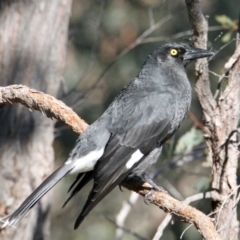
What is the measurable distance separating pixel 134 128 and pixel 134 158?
18 cm

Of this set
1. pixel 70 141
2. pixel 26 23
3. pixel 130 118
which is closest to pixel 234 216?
pixel 130 118

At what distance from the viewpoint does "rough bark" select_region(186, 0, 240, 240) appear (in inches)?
124

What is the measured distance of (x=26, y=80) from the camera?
3986 mm

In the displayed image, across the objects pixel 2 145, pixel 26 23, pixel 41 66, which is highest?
pixel 26 23

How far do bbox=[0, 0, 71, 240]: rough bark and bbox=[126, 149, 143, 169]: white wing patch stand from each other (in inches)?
31.2

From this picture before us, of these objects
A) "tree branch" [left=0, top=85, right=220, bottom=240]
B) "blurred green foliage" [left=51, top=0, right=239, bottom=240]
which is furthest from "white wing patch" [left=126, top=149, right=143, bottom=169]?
"blurred green foliage" [left=51, top=0, right=239, bottom=240]

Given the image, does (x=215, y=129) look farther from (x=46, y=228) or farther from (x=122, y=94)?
(x=46, y=228)

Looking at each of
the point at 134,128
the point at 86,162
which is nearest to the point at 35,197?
the point at 86,162

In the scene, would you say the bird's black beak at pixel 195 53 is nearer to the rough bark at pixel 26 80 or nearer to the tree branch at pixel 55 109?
the tree branch at pixel 55 109

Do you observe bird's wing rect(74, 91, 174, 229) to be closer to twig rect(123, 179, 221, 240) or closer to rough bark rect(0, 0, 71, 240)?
twig rect(123, 179, 221, 240)

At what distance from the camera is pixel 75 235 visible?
636cm

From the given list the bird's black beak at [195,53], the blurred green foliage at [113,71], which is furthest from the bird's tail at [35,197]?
the blurred green foliage at [113,71]

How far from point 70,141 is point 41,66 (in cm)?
238

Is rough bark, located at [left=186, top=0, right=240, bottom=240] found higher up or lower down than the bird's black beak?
lower down
